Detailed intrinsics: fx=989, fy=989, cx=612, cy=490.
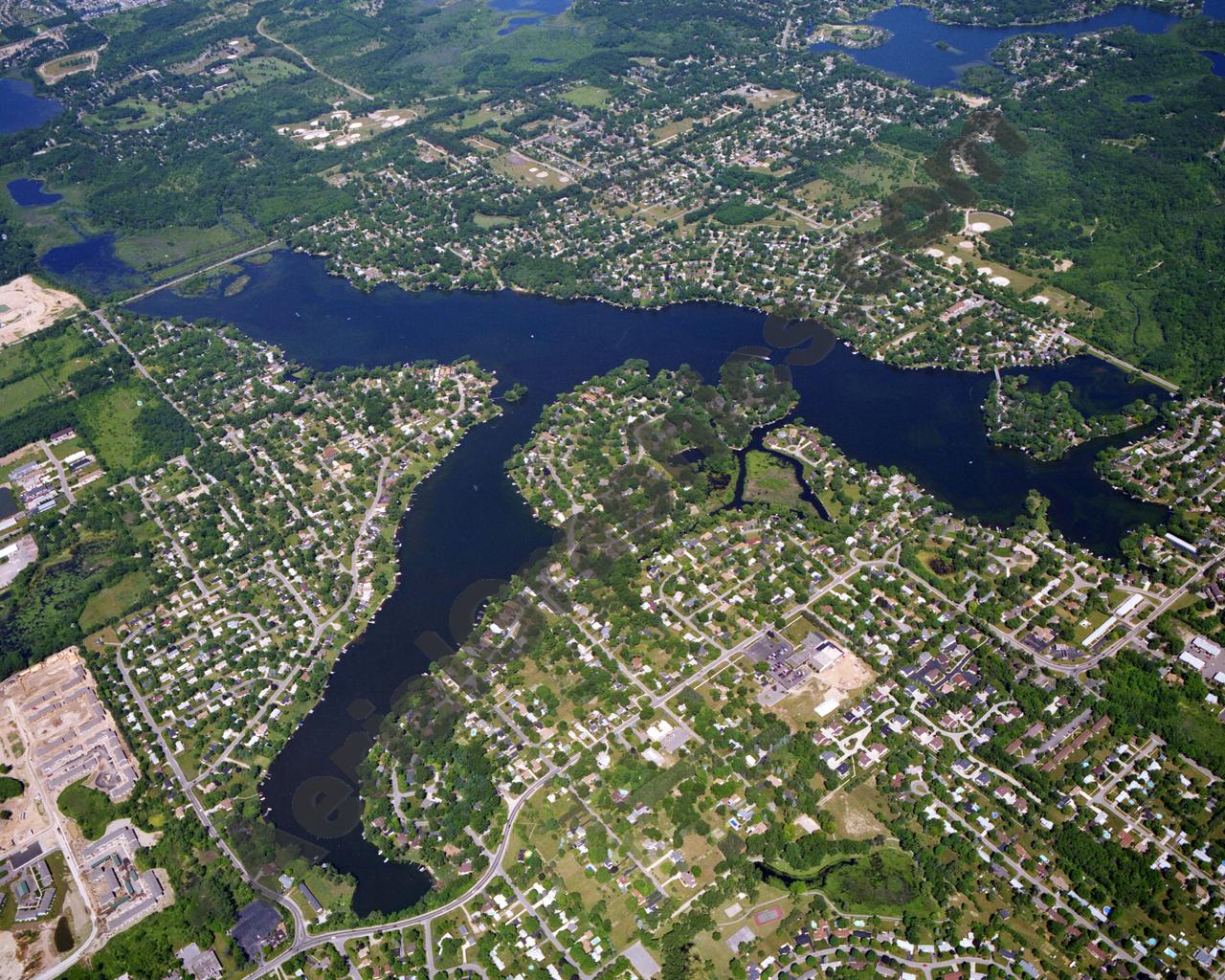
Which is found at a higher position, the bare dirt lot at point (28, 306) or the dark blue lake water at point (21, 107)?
the dark blue lake water at point (21, 107)

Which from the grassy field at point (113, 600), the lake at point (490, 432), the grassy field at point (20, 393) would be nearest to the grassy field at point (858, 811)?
the lake at point (490, 432)

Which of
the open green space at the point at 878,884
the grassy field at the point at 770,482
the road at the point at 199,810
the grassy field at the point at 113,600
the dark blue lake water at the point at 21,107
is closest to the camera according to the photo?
the open green space at the point at 878,884

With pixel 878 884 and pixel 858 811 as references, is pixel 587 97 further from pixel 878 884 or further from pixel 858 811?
pixel 878 884

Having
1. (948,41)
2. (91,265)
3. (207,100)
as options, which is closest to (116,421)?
(91,265)

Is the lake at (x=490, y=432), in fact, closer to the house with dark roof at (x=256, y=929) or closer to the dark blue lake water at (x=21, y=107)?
the house with dark roof at (x=256, y=929)

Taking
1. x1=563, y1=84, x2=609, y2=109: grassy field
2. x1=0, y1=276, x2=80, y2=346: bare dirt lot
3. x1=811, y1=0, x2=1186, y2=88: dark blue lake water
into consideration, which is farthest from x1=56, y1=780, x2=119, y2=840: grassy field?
x1=811, y1=0, x2=1186, y2=88: dark blue lake water

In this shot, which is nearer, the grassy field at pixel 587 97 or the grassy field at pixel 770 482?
the grassy field at pixel 770 482
